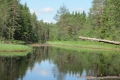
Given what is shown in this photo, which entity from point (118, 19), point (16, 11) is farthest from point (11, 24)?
point (118, 19)

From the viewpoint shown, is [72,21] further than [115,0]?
Yes

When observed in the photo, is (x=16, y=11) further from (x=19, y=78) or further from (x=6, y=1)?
(x=19, y=78)

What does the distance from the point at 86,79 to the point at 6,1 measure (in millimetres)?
56997

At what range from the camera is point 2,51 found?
36844 mm

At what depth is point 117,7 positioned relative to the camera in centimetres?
4088

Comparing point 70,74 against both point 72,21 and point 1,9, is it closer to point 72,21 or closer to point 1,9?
point 1,9

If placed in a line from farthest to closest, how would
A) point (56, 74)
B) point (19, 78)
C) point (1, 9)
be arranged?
point (1, 9)
point (56, 74)
point (19, 78)

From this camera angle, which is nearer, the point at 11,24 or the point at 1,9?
the point at 1,9

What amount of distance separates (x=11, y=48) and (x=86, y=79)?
22.6m

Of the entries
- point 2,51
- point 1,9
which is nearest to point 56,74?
point 2,51

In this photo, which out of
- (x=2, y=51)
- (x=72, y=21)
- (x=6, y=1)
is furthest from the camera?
(x=72, y=21)

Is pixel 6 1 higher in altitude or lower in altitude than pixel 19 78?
higher

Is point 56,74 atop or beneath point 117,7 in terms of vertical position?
beneath

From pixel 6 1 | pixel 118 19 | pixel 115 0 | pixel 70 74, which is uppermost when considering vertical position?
pixel 6 1
